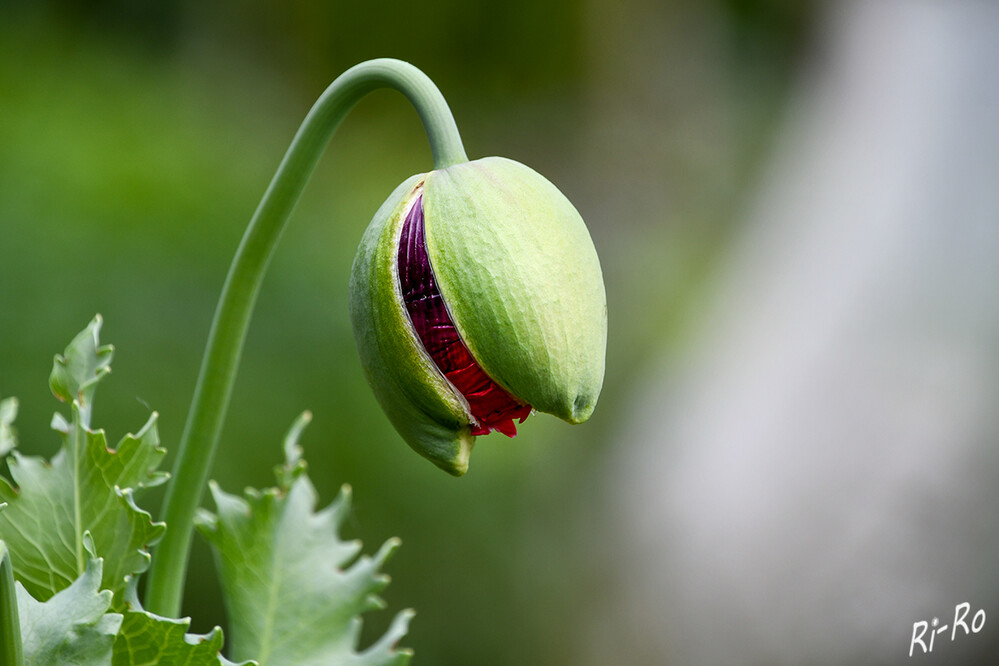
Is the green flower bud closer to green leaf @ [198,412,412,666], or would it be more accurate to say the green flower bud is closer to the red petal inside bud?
the red petal inside bud

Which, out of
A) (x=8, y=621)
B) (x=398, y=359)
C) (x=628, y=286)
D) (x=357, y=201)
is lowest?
(x=8, y=621)

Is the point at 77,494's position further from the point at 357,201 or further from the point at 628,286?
the point at 628,286

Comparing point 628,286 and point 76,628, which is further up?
point 628,286

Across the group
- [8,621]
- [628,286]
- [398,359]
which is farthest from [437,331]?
[628,286]

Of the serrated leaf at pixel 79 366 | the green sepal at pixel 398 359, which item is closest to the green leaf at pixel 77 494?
the serrated leaf at pixel 79 366

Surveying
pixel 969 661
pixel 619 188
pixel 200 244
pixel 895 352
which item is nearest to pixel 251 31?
pixel 200 244

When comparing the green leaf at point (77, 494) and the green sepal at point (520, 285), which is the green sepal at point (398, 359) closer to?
the green sepal at point (520, 285)
